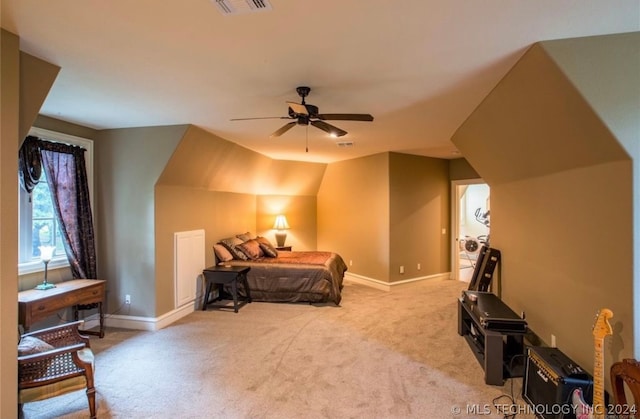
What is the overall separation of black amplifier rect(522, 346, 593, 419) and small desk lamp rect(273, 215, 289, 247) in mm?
5143

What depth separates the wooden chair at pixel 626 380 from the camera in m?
1.65

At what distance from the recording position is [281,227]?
702cm

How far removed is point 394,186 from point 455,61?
377cm

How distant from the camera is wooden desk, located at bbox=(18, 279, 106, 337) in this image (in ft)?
9.47

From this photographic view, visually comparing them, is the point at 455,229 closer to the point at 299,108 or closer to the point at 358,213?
the point at 358,213

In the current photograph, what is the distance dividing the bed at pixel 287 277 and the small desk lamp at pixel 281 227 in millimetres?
1516

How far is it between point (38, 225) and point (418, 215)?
5722mm

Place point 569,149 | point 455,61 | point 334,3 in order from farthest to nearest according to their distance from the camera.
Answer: point 569,149
point 455,61
point 334,3

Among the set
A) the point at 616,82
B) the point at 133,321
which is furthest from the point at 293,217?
the point at 616,82

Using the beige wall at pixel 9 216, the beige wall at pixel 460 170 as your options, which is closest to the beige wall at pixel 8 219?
the beige wall at pixel 9 216

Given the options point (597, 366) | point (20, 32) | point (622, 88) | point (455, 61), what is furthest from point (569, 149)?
point (20, 32)

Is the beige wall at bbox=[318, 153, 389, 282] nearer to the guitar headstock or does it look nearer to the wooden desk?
the guitar headstock

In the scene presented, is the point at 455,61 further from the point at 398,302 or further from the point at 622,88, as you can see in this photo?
the point at 398,302

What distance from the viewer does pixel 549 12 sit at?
1.69 m
